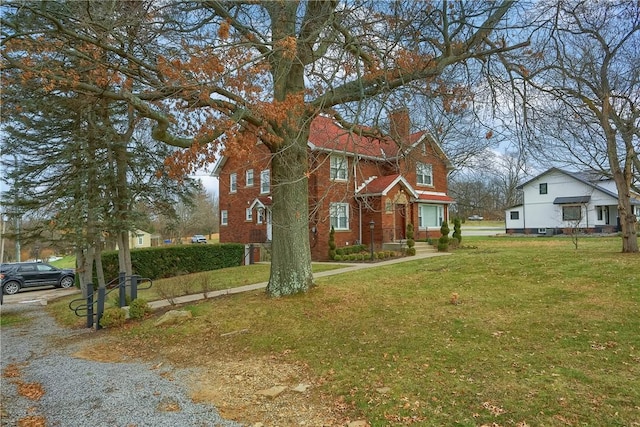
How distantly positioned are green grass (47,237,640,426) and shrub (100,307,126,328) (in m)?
0.43

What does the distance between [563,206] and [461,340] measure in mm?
36535

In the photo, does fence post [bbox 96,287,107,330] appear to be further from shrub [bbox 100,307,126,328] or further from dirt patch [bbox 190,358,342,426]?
dirt patch [bbox 190,358,342,426]

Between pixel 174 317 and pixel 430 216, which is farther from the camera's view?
pixel 430 216

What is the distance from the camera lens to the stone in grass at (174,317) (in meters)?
8.56

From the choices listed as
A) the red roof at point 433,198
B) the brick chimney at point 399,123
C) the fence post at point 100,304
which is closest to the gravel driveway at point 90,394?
the fence post at point 100,304

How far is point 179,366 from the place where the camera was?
6.22 metres

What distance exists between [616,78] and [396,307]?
10.3 meters

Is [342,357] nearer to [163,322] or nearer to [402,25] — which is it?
[163,322]

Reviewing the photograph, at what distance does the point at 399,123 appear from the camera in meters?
8.88

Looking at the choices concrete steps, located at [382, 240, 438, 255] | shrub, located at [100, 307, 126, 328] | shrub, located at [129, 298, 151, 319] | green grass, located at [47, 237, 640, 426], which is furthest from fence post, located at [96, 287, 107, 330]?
concrete steps, located at [382, 240, 438, 255]

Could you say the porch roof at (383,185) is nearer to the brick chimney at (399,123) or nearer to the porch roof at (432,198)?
the porch roof at (432,198)

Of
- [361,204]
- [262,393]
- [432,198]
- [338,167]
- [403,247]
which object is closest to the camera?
[262,393]

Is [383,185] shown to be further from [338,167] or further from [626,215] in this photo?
[338,167]

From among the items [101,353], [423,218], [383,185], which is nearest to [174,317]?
[101,353]
